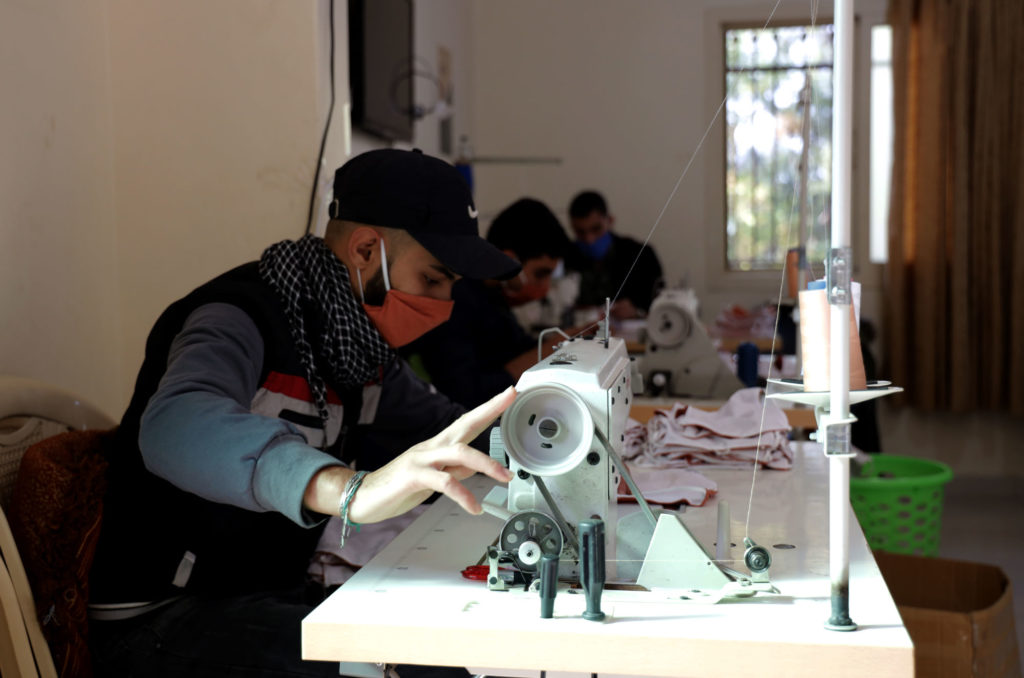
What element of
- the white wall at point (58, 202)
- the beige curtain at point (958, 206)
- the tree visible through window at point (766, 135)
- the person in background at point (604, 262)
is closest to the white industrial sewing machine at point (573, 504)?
the white wall at point (58, 202)

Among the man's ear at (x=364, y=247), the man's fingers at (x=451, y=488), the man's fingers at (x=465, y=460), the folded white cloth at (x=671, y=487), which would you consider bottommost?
the folded white cloth at (x=671, y=487)

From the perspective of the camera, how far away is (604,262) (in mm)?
5254

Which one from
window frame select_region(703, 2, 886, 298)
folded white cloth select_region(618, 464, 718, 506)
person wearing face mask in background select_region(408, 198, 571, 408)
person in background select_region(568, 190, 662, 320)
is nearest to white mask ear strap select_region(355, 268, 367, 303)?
folded white cloth select_region(618, 464, 718, 506)

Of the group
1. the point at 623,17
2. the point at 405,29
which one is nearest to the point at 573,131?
the point at 623,17

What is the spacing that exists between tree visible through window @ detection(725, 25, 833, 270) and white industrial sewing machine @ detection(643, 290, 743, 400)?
2.87 meters

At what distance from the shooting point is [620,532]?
4.19ft

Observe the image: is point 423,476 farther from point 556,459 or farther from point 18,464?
point 18,464

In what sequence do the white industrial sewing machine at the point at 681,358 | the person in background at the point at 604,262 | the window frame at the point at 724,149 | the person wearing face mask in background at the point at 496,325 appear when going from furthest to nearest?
1. the window frame at the point at 724,149
2. the person in background at the point at 604,262
3. the person wearing face mask in background at the point at 496,325
4. the white industrial sewing machine at the point at 681,358

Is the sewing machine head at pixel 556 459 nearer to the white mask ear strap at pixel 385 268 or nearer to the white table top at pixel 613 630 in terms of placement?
the white table top at pixel 613 630

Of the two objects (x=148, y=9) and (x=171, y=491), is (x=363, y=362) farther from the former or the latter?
(x=148, y=9)

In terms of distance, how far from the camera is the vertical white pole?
1041 millimetres

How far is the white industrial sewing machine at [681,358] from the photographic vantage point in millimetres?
2758

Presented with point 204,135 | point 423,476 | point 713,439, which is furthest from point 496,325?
point 423,476

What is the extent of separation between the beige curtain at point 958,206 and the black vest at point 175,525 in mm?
4287
